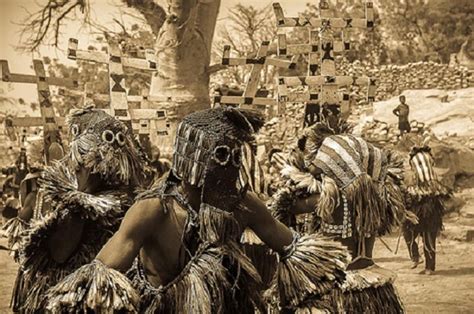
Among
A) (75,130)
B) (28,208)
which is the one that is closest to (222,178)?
(75,130)

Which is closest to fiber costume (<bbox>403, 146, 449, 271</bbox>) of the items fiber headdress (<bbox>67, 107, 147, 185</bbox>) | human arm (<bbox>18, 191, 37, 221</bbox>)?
human arm (<bbox>18, 191, 37, 221</bbox>)

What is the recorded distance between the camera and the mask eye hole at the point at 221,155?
1.71 meters

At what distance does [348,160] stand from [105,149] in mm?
823

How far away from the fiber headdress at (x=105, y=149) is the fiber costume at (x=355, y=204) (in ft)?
1.86

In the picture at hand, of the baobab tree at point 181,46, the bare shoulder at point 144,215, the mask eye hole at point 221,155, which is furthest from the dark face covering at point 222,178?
the baobab tree at point 181,46

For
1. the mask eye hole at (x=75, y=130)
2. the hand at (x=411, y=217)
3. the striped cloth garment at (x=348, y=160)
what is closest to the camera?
the mask eye hole at (x=75, y=130)

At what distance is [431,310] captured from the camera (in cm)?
414

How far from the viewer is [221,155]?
172 cm

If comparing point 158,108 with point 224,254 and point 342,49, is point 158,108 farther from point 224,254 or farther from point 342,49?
point 224,254

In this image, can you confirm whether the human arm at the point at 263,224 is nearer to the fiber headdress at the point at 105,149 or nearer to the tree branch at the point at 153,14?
the fiber headdress at the point at 105,149

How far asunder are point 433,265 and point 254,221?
2637 millimetres

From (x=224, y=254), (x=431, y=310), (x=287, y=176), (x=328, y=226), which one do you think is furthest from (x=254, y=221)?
(x=431, y=310)

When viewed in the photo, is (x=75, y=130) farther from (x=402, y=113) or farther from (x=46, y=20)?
(x=402, y=113)

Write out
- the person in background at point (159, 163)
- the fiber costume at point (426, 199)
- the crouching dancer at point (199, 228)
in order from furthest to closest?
the fiber costume at point (426, 199) < the person in background at point (159, 163) < the crouching dancer at point (199, 228)
